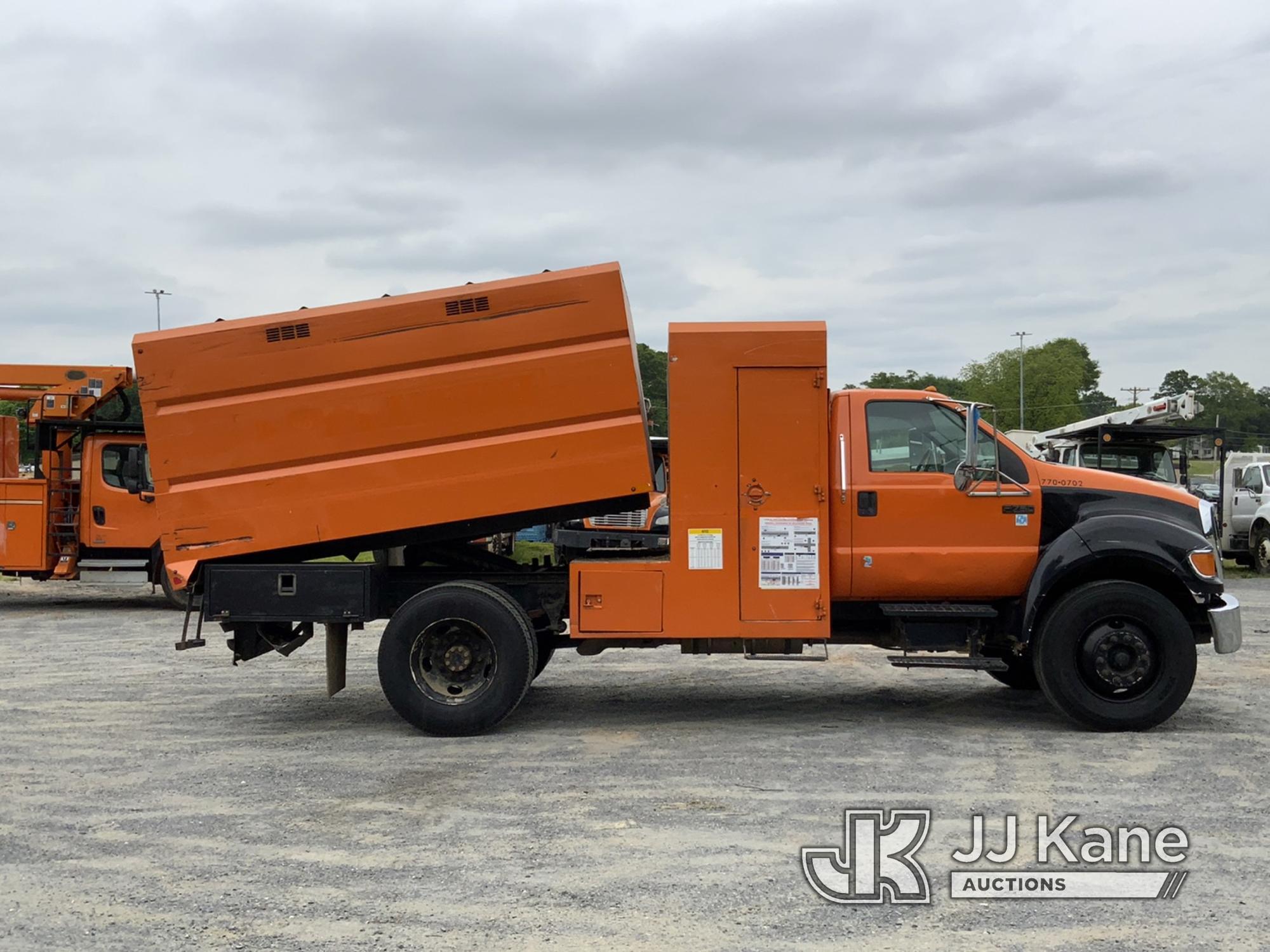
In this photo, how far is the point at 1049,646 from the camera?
8352 millimetres

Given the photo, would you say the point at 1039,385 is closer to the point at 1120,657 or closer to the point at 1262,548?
the point at 1262,548

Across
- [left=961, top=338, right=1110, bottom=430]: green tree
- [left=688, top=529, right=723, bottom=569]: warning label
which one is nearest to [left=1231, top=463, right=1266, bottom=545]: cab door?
[left=688, top=529, right=723, bottom=569]: warning label

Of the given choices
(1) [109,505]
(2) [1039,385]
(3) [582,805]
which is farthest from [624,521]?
(2) [1039,385]

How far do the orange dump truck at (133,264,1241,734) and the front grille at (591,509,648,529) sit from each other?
1.61 metres

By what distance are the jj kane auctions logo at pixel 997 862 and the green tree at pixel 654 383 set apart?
3.50 metres

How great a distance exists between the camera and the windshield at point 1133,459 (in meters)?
20.5

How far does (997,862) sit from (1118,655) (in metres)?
3.19

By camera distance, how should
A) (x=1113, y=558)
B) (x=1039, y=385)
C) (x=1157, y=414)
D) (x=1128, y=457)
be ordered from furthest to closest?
(x=1039, y=385), (x=1157, y=414), (x=1128, y=457), (x=1113, y=558)

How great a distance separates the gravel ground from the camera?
492 centimetres

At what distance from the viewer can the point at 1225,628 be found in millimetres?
Answer: 8367

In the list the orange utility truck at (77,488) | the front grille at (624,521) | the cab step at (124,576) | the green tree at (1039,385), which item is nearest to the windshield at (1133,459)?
the front grille at (624,521)

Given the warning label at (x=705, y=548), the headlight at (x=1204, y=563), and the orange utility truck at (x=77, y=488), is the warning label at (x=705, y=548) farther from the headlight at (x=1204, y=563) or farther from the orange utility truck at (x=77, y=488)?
the orange utility truck at (x=77, y=488)

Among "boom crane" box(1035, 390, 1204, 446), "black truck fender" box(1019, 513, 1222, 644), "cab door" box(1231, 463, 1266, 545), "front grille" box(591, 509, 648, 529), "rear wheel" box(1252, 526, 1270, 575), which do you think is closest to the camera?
"black truck fender" box(1019, 513, 1222, 644)

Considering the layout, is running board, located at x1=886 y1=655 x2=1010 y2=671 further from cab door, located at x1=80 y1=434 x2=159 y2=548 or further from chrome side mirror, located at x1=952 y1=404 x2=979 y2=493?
A: cab door, located at x1=80 y1=434 x2=159 y2=548
